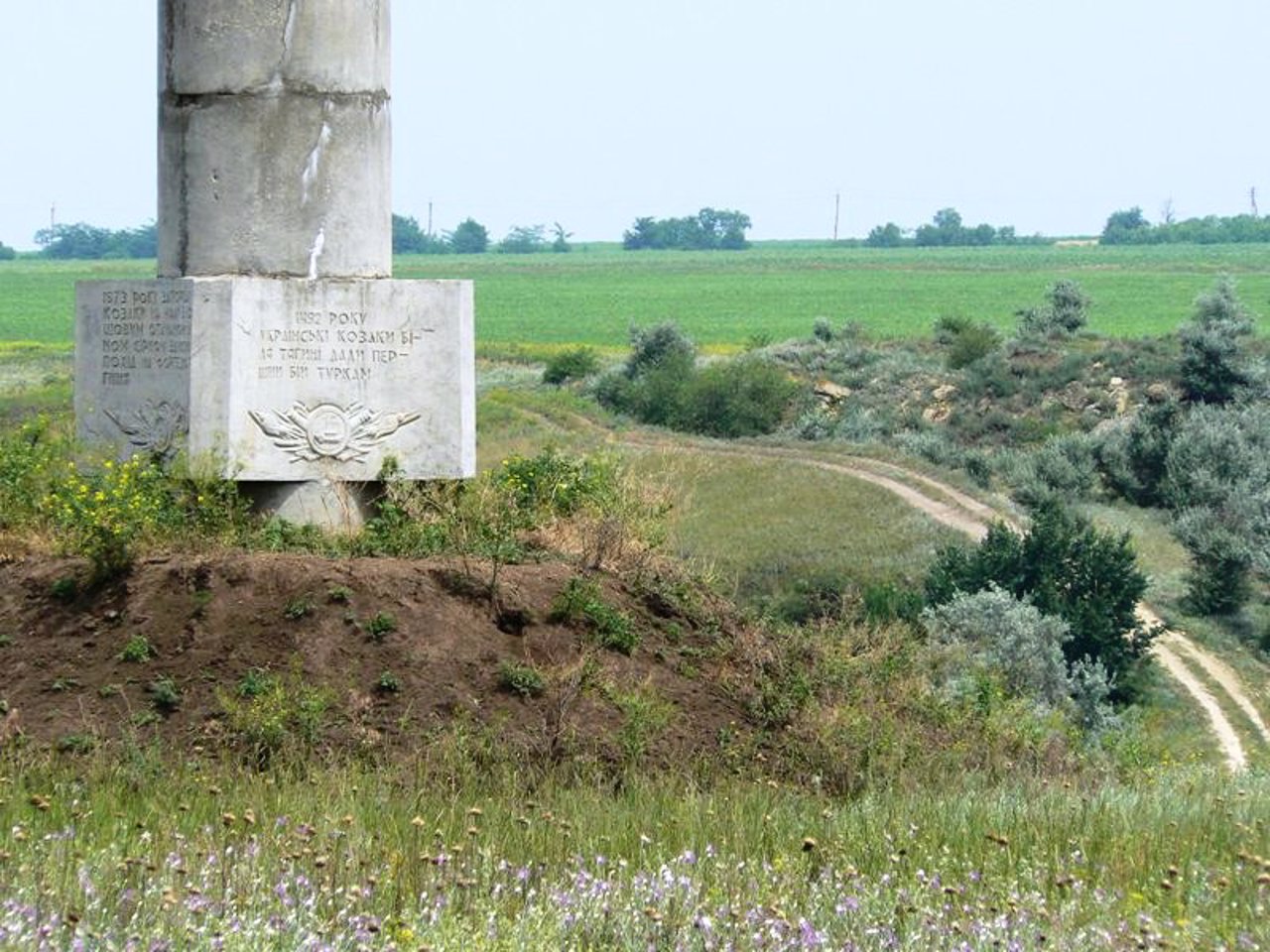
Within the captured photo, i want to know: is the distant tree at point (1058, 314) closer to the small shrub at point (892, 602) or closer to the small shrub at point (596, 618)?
the small shrub at point (892, 602)

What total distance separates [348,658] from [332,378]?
2.17m

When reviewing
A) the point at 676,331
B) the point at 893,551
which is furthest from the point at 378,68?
the point at 676,331

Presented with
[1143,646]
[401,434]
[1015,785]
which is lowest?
[1143,646]

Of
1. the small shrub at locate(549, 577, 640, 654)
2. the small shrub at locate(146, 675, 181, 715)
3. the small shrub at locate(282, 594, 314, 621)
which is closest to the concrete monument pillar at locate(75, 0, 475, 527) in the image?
the small shrub at locate(282, 594, 314, 621)

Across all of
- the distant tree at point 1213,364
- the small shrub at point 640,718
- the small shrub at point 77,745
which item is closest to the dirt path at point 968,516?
the small shrub at point 640,718

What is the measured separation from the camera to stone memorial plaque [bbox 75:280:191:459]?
1130cm

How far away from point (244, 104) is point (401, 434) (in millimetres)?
1730

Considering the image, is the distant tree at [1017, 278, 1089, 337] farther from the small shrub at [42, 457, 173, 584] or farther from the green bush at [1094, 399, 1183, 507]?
the small shrub at [42, 457, 173, 584]

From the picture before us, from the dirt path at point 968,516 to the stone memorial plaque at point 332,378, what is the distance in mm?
10257

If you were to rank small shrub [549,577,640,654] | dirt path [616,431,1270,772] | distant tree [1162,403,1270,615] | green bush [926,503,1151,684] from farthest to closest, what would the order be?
distant tree [1162,403,1270,615], green bush [926,503,1151,684], dirt path [616,431,1270,772], small shrub [549,577,640,654]

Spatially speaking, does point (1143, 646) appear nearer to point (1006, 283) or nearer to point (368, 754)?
point (368, 754)

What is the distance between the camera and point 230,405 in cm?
1120

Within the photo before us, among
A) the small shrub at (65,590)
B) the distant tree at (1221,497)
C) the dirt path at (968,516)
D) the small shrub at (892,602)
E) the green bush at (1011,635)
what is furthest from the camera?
the distant tree at (1221,497)

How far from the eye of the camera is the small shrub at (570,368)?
5966 centimetres
